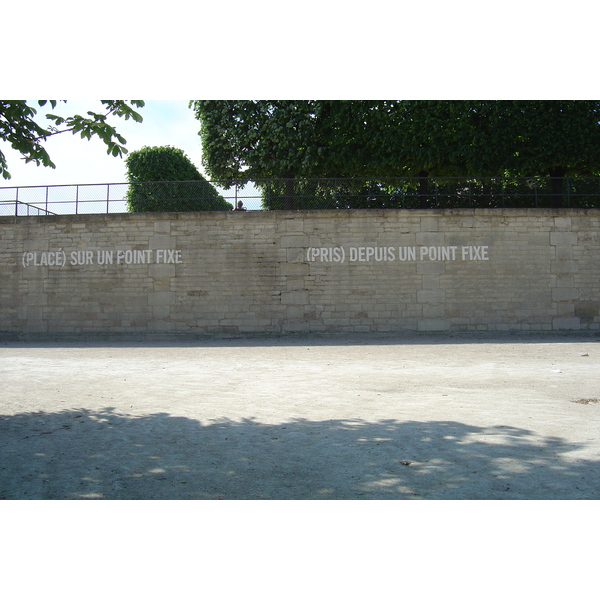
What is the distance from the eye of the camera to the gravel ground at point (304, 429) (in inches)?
143

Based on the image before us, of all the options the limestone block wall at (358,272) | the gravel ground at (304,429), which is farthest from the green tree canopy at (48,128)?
the limestone block wall at (358,272)

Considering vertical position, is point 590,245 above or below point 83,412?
above

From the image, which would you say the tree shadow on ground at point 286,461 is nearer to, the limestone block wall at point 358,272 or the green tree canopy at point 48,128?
the green tree canopy at point 48,128

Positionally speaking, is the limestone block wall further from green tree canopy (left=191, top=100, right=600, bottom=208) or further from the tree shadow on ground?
the tree shadow on ground

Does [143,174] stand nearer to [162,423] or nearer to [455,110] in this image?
[455,110]

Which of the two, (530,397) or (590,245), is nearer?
(530,397)

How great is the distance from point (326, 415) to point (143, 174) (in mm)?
28569

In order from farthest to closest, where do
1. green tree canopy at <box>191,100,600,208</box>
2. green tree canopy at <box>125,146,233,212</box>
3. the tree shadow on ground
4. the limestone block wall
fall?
green tree canopy at <box>191,100,600,208</box>, green tree canopy at <box>125,146,233,212</box>, the limestone block wall, the tree shadow on ground

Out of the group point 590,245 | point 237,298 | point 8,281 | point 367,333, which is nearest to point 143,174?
point 8,281

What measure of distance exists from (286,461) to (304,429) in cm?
110

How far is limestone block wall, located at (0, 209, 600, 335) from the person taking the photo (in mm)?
16766

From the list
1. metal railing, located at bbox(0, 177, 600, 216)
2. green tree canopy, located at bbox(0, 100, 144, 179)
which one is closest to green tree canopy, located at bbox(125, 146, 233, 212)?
metal railing, located at bbox(0, 177, 600, 216)

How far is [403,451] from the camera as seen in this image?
4.42 meters

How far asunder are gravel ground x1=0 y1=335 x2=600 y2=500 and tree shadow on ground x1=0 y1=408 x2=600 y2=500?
2 centimetres
